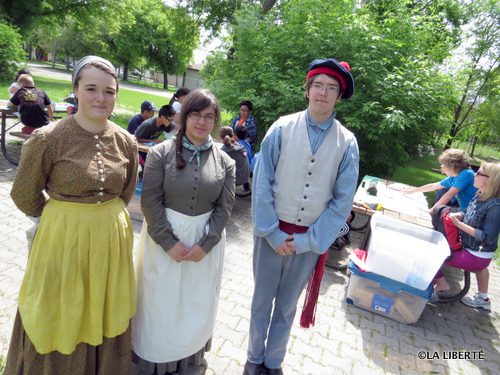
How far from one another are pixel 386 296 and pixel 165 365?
2.34 m

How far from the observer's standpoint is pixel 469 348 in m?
3.11

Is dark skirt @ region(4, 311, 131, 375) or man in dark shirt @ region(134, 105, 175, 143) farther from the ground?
man in dark shirt @ region(134, 105, 175, 143)

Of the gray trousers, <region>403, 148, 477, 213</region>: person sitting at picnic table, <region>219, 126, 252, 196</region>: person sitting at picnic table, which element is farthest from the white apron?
<region>403, 148, 477, 213</region>: person sitting at picnic table

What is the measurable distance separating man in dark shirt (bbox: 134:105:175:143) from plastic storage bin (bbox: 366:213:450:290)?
3.80m

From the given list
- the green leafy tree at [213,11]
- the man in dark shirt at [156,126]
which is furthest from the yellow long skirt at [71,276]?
the green leafy tree at [213,11]

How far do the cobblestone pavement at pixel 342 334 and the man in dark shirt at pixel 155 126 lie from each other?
2206 millimetres

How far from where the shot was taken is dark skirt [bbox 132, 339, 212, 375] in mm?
2143

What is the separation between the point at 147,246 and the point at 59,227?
566mm

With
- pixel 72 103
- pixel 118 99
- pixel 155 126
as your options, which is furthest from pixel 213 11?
pixel 72 103

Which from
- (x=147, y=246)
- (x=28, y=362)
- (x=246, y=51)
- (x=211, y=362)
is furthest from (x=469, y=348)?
(x=246, y=51)

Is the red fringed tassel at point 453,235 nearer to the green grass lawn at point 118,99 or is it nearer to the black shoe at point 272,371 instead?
the black shoe at point 272,371

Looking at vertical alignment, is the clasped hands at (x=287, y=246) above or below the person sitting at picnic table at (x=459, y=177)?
below

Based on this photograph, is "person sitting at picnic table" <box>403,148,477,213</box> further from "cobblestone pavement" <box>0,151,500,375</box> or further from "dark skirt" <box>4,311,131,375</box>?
"dark skirt" <box>4,311,131,375</box>

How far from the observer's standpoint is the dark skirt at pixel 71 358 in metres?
1.72
